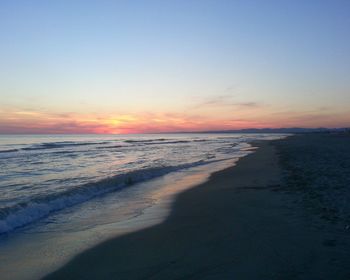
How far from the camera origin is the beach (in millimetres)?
5195

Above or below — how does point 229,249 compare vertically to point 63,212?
above

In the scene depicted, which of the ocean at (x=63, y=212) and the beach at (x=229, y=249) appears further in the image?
the ocean at (x=63, y=212)

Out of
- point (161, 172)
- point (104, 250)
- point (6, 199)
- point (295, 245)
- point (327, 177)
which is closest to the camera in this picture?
point (295, 245)

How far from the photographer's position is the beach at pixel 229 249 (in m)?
5.20

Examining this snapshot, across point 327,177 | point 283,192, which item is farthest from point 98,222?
point 327,177

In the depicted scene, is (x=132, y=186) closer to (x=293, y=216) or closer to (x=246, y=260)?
(x=293, y=216)

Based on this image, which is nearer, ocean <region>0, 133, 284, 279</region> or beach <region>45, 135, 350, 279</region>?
beach <region>45, 135, 350, 279</region>

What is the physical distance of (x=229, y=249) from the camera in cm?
627

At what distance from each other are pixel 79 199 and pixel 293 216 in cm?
755

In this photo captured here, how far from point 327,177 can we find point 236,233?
26.7 feet

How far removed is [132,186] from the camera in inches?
630

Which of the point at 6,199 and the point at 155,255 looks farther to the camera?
the point at 6,199

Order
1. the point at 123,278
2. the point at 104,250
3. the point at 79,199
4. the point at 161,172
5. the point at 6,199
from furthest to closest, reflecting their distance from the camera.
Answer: the point at 161,172, the point at 79,199, the point at 6,199, the point at 104,250, the point at 123,278

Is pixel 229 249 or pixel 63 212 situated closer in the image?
pixel 229 249
